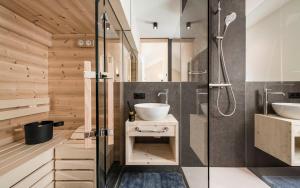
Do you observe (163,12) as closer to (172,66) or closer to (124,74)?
(172,66)

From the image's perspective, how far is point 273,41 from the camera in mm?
2213

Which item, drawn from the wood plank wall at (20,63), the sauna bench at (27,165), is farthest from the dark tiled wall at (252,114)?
the wood plank wall at (20,63)

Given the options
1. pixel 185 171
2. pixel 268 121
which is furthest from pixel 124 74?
pixel 268 121

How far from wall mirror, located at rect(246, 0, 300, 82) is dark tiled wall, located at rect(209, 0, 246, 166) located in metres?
0.11

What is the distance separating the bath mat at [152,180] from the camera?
6.24ft

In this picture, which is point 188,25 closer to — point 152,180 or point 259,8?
point 259,8

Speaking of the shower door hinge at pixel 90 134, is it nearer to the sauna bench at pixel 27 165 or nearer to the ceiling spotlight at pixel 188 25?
→ the sauna bench at pixel 27 165

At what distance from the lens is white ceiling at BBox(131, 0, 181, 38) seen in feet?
7.09

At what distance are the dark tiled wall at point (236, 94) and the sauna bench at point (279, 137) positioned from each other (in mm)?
207

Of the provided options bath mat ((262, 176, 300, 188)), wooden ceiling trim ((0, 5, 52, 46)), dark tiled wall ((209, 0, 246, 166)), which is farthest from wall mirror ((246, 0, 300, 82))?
wooden ceiling trim ((0, 5, 52, 46))

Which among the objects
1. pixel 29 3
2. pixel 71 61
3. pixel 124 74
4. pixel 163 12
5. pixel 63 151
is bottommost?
pixel 63 151

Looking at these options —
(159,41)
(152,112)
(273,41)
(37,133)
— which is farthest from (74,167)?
(273,41)

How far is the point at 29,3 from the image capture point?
1.72 metres

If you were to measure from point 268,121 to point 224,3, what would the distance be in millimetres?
1650
